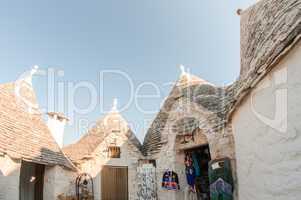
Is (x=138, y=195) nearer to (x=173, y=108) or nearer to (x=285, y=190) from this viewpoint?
(x=173, y=108)

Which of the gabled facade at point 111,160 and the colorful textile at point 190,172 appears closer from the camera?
the colorful textile at point 190,172

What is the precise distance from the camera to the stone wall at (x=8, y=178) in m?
Answer: 5.64

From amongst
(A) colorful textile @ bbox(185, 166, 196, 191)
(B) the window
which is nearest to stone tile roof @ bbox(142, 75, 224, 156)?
(B) the window

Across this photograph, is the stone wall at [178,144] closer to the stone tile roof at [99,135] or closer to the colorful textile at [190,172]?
the colorful textile at [190,172]

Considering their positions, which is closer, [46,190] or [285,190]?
[285,190]

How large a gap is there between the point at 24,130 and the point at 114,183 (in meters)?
3.67

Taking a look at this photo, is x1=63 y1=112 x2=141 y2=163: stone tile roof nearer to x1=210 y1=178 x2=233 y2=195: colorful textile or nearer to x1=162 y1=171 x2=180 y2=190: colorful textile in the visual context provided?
x1=162 y1=171 x2=180 y2=190: colorful textile

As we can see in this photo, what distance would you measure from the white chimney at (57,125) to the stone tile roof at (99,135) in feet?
5.61

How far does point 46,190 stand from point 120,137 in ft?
10.4

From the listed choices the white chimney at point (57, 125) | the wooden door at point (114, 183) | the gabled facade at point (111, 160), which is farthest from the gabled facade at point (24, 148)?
the white chimney at point (57, 125)

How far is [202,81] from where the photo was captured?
31.1 feet

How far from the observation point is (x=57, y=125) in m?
12.0

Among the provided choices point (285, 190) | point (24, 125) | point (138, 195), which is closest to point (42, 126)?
point (24, 125)

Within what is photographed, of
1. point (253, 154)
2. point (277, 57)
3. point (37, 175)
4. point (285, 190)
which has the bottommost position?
point (37, 175)
